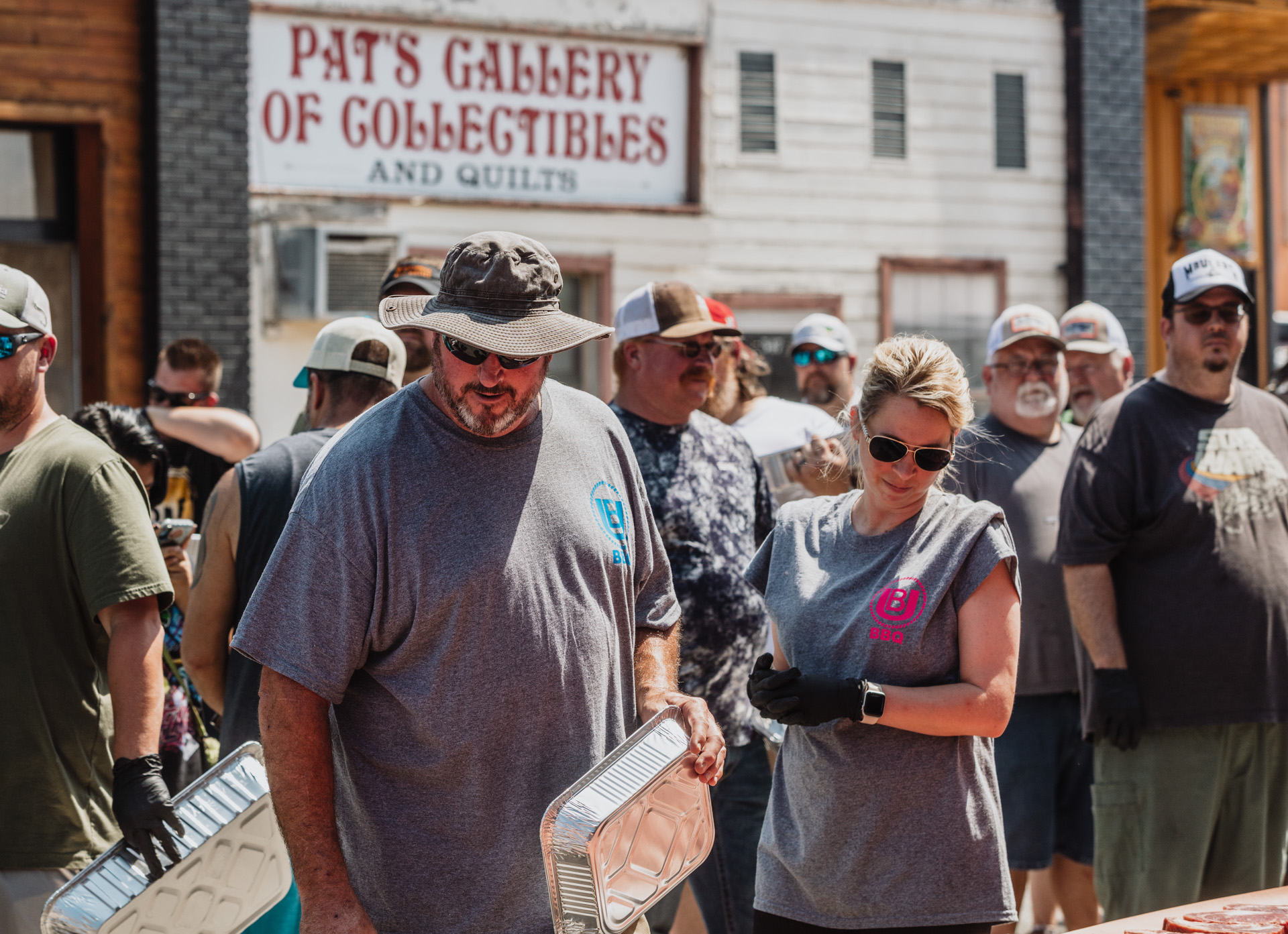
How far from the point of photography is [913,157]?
40.2 feet

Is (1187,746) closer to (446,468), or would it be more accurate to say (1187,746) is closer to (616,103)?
(446,468)

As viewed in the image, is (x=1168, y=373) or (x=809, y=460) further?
(x=809, y=460)

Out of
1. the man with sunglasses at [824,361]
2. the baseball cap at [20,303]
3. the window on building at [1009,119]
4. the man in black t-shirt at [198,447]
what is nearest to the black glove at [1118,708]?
the man with sunglasses at [824,361]

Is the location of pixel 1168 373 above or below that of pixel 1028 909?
above

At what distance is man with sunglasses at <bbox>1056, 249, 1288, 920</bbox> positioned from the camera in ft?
14.3

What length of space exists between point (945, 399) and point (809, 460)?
1.95 meters

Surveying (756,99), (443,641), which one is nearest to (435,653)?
(443,641)

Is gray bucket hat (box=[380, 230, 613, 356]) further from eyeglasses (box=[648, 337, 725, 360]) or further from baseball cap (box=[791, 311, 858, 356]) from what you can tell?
baseball cap (box=[791, 311, 858, 356])

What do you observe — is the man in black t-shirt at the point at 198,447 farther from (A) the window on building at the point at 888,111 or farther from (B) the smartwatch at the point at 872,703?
(A) the window on building at the point at 888,111

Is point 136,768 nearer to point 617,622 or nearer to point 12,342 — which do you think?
point 12,342

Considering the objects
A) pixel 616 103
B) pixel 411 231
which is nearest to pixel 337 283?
pixel 411 231

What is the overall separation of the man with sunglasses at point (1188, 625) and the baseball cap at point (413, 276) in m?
2.37

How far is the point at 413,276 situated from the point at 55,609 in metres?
2.55

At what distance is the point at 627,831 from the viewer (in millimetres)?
2480
